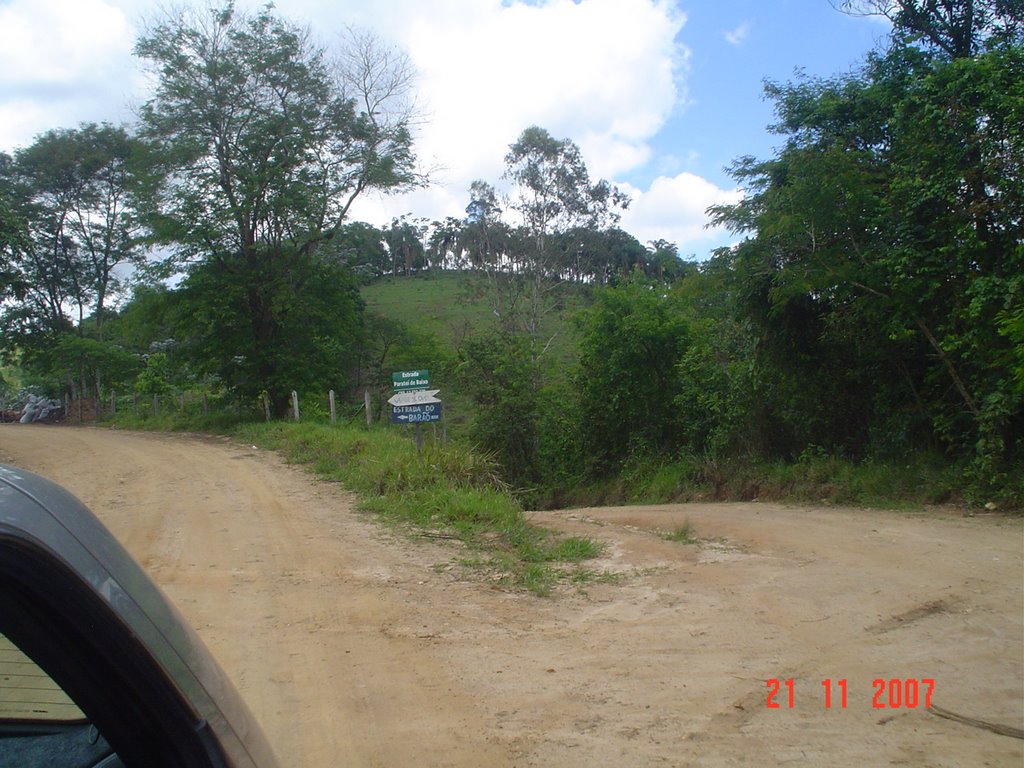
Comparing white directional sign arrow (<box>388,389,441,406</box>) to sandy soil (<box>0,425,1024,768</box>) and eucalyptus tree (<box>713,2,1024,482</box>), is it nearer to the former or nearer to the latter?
sandy soil (<box>0,425,1024,768</box>)

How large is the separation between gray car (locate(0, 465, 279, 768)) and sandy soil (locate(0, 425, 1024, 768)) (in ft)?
8.46

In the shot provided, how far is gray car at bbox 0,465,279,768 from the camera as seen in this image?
4.64 ft

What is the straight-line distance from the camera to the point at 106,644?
1.49 m

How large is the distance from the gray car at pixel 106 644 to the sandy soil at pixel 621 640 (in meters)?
2.58

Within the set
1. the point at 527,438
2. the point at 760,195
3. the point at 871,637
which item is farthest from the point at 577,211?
the point at 871,637

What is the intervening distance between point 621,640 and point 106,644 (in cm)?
474

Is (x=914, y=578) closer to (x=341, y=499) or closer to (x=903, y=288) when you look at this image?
(x=903, y=288)

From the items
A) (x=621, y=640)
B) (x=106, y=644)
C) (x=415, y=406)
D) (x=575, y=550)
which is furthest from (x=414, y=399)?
(x=106, y=644)

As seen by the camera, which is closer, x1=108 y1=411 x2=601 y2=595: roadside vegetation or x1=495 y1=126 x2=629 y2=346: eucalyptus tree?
x1=108 y1=411 x2=601 y2=595: roadside vegetation

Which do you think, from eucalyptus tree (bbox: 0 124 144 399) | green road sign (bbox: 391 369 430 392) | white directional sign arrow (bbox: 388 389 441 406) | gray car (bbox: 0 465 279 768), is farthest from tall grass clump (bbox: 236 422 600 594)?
eucalyptus tree (bbox: 0 124 144 399)

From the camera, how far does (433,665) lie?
526 cm

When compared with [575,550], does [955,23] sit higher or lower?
higher
